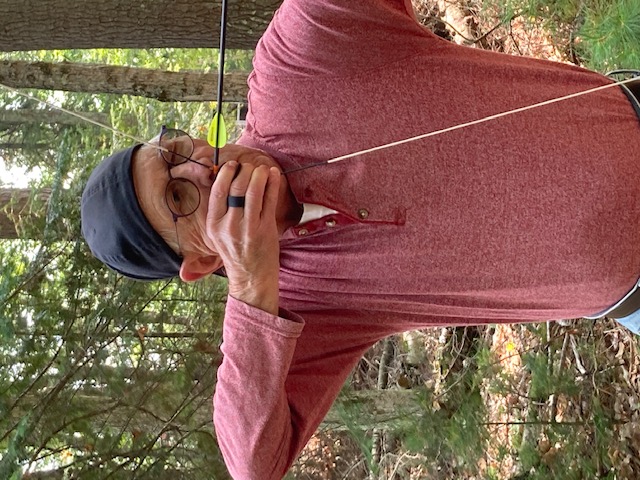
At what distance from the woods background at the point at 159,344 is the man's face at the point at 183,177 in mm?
1232

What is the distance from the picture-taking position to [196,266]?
1348 millimetres

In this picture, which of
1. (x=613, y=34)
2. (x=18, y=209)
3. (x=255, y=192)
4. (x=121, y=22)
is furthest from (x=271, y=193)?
(x=18, y=209)

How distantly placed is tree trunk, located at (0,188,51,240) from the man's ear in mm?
1528

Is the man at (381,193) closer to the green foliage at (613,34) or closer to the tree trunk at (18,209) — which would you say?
the green foliage at (613,34)

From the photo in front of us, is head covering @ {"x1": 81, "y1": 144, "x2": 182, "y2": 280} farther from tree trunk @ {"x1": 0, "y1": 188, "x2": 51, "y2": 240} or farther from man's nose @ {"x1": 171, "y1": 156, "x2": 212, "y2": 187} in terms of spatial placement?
tree trunk @ {"x1": 0, "y1": 188, "x2": 51, "y2": 240}

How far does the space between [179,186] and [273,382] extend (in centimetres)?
41

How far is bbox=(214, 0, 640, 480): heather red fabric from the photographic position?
1153 mm

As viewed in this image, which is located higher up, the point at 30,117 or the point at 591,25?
the point at 591,25

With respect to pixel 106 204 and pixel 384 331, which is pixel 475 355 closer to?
pixel 384 331

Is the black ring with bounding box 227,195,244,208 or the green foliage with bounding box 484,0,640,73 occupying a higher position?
the green foliage with bounding box 484,0,640,73

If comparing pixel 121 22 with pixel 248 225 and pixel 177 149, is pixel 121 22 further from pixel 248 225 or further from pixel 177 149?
pixel 248 225

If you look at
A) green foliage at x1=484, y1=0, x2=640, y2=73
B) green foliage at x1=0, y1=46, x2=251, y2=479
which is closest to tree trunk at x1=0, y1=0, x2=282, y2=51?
green foliage at x1=0, y1=46, x2=251, y2=479

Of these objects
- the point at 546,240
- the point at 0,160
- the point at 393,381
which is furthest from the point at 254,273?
the point at 393,381

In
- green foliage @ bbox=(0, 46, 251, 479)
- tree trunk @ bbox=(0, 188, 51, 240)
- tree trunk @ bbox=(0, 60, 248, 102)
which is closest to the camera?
green foliage @ bbox=(0, 46, 251, 479)
